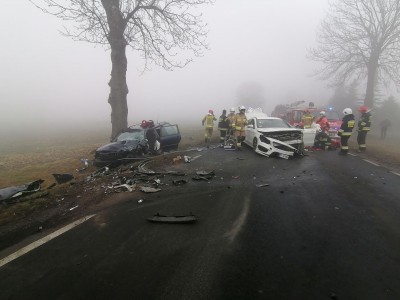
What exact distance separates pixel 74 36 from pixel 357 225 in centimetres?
1436

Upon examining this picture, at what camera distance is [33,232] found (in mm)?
5223

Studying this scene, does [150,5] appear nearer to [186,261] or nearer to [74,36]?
[74,36]

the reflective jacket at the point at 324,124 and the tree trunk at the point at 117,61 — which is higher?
the tree trunk at the point at 117,61

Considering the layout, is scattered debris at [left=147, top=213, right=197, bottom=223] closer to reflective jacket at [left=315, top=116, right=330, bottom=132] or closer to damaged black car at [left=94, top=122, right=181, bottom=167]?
damaged black car at [left=94, top=122, right=181, bottom=167]

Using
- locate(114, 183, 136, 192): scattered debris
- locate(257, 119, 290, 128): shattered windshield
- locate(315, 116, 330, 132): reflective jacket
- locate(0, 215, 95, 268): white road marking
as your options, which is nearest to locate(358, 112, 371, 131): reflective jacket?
locate(315, 116, 330, 132): reflective jacket

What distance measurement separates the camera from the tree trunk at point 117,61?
15102 millimetres

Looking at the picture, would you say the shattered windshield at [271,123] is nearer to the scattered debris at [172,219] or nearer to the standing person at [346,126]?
the standing person at [346,126]

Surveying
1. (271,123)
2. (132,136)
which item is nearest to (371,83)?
(271,123)

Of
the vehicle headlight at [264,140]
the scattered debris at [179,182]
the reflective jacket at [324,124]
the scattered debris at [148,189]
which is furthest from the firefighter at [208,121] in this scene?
the scattered debris at [148,189]

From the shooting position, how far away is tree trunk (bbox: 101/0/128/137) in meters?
15.1

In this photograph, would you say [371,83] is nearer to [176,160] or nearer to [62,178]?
[176,160]

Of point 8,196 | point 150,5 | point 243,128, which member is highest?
point 150,5

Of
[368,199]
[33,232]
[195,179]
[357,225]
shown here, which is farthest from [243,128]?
[33,232]

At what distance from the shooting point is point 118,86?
52.2ft
